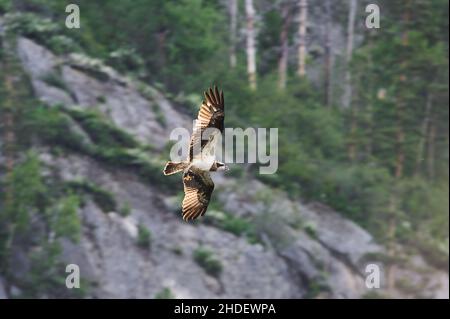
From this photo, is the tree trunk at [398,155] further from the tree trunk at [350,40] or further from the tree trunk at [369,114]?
the tree trunk at [350,40]

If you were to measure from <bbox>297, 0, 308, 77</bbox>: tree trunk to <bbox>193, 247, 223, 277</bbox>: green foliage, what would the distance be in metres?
13.5

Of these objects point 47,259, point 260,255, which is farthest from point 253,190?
point 47,259

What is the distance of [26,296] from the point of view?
3041 centimetres

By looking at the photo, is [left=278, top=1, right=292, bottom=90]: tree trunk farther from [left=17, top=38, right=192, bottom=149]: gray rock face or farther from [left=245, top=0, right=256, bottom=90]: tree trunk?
[left=17, top=38, right=192, bottom=149]: gray rock face

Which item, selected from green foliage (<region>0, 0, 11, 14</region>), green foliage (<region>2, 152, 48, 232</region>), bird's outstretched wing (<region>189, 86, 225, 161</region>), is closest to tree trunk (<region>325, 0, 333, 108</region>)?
green foliage (<region>0, 0, 11, 14</region>)

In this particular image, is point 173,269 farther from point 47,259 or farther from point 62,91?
point 62,91

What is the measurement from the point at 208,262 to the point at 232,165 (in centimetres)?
515

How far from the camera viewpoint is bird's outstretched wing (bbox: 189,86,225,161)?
1407 cm

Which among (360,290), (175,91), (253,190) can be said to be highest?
(175,91)

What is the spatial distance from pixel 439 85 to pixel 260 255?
12483 millimetres

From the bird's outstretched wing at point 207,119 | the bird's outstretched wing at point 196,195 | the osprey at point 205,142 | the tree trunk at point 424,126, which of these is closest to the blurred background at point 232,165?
the tree trunk at point 424,126

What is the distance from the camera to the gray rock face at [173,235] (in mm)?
32156
